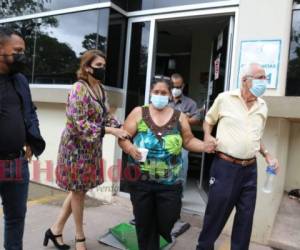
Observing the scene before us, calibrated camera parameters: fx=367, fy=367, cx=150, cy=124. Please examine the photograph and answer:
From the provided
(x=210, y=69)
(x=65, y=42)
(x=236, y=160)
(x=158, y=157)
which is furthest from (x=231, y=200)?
(x=65, y=42)

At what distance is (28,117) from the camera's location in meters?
2.69

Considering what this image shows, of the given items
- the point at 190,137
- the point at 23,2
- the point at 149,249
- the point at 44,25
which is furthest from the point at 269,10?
the point at 23,2

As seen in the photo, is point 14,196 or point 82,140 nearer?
point 14,196

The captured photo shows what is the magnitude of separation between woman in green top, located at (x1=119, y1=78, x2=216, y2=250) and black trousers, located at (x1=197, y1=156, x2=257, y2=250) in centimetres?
26

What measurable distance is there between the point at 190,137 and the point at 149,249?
977 mm

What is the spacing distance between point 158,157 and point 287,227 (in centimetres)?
212

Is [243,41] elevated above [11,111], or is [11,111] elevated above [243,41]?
[243,41]

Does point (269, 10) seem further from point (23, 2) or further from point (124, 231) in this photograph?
point (23, 2)

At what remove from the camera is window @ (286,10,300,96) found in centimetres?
388

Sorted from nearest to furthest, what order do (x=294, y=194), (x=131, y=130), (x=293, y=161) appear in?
(x=131, y=130) → (x=294, y=194) → (x=293, y=161)

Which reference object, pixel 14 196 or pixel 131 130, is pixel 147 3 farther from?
pixel 14 196

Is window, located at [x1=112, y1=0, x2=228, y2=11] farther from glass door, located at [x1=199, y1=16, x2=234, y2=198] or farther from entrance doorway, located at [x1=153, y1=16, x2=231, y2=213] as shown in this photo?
glass door, located at [x1=199, y1=16, x2=234, y2=198]

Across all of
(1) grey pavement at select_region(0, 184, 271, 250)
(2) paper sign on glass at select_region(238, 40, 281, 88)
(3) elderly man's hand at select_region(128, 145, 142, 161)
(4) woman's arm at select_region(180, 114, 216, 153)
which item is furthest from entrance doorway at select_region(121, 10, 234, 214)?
(3) elderly man's hand at select_region(128, 145, 142, 161)

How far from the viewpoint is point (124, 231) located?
3.79m
